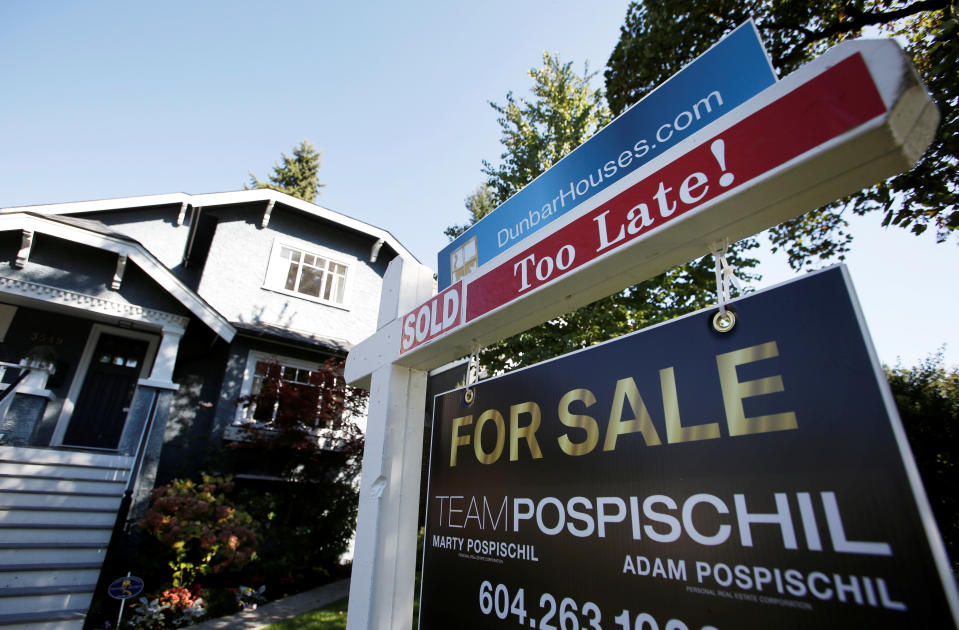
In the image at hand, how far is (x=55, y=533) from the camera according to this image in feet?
21.6

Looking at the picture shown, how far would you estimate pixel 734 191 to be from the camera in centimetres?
122

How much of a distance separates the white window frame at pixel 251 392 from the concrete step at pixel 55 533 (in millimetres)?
2960

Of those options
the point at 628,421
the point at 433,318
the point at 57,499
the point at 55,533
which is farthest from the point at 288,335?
the point at 628,421

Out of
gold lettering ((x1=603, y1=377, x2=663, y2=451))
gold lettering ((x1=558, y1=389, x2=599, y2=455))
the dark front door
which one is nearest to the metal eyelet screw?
gold lettering ((x1=603, y1=377, x2=663, y2=451))

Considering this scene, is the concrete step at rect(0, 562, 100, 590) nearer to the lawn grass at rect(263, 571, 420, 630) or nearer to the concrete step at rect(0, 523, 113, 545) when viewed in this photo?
the concrete step at rect(0, 523, 113, 545)

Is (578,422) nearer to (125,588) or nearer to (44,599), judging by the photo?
(125,588)

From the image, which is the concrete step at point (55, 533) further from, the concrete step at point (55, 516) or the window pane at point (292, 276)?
the window pane at point (292, 276)

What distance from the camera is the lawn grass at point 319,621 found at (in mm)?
5996

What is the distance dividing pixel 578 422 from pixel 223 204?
42.3 feet

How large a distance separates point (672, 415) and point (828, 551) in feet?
1.43

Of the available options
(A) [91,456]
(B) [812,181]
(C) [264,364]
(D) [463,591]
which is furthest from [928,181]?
(A) [91,456]

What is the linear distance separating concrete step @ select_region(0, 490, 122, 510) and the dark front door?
302 cm

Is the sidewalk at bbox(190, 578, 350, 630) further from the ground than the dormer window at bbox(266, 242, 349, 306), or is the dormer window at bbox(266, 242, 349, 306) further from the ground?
the dormer window at bbox(266, 242, 349, 306)

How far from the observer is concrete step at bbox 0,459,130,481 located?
704 cm
